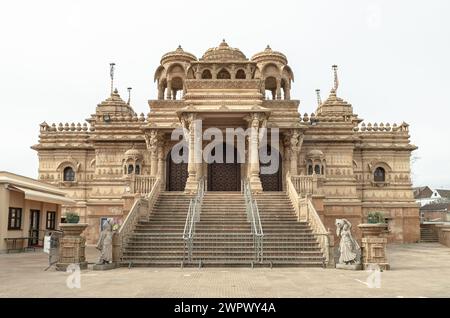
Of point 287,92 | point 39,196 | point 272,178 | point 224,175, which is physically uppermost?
point 287,92

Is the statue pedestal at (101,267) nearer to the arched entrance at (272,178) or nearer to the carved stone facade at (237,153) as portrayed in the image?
the carved stone facade at (237,153)

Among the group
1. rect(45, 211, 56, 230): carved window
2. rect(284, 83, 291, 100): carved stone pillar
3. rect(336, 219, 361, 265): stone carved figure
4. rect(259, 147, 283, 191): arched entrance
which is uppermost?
rect(284, 83, 291, 100): carved stone pillar

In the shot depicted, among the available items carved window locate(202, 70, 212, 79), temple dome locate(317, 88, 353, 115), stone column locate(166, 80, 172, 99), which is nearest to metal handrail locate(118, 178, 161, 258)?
carved window locate(202, 70, 212, 79)

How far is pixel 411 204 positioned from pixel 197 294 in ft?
86.1

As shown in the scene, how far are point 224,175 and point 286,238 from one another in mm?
11133

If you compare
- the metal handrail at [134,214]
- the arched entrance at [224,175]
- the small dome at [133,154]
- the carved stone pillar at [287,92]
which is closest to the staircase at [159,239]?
the metal handrail at [134,214]

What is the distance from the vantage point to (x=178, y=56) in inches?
1281

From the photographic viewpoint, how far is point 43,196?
85.9 feet

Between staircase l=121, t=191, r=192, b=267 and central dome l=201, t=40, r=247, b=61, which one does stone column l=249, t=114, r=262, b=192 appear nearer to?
staircase l=121, t=191, r=192, b=267

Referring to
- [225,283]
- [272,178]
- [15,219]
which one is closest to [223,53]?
[272,178]

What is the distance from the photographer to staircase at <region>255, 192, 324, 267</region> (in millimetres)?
16438

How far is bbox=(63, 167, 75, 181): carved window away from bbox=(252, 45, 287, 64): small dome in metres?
15.7

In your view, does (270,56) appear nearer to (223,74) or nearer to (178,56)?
(223,74)

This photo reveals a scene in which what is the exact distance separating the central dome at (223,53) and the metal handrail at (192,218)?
10.9m
